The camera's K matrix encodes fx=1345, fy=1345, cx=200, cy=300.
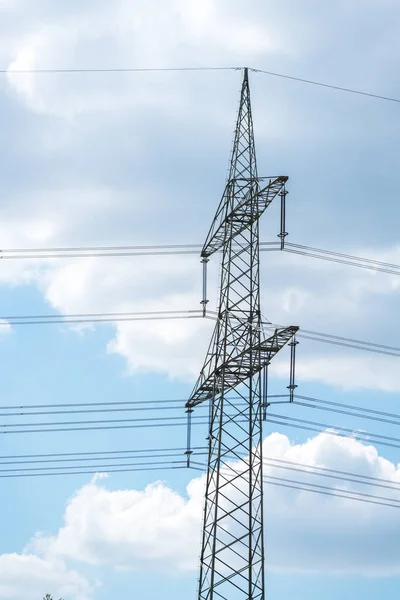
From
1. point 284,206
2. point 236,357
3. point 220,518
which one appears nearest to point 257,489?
point 220,518

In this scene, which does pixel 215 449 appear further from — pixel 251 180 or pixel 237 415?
pixel 251 180

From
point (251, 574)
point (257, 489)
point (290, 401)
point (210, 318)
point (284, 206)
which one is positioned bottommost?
point (251, 574)

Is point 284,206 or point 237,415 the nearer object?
point 237,415

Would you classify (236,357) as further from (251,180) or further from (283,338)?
(251,180)

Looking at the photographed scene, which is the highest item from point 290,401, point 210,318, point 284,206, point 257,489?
point 284,206

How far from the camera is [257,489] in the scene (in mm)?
72125

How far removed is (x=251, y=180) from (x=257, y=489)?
17.9 meters

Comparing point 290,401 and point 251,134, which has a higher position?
point 251,134

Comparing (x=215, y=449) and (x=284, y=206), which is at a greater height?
(x=284, y=206)

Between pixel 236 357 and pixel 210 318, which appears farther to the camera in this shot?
pixel 210 318

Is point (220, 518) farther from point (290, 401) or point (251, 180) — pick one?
point (251, 180)

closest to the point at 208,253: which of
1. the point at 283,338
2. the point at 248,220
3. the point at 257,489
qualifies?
the point at 248,220

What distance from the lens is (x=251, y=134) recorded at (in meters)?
78.1

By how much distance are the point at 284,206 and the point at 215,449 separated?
15.6 meters
